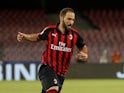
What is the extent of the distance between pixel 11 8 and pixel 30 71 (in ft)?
28.1

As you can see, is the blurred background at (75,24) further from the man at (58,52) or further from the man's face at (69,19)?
the man's face at (69,19)

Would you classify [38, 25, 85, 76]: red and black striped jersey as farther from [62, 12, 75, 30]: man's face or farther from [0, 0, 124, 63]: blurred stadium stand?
[0, 0, 124, 63]: blurred stadium stand

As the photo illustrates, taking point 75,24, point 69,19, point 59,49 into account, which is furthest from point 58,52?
point 75,24

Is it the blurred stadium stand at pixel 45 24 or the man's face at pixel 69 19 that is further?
the blurred stadium stand at pixel 45 24

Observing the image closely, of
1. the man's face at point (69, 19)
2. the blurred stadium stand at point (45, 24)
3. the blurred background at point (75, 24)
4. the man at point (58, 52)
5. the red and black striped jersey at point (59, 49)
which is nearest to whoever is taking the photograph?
the man's face at point (69, 19)

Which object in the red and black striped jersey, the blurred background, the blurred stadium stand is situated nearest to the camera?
the red and black striped jersey

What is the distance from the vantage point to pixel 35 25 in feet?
78.3

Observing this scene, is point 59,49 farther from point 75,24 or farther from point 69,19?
point 75,24

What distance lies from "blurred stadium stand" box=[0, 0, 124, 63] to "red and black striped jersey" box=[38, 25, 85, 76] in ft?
39.3

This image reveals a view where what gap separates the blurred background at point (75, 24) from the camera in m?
20.5

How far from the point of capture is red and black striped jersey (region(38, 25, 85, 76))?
7.43m

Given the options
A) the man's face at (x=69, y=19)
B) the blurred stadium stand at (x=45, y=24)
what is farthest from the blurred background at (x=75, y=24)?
the man's face at (x=69, y=19)

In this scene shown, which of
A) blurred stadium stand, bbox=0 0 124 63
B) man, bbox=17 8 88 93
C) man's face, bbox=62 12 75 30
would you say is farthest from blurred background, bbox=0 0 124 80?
man's face, bbox=62 12 75 30

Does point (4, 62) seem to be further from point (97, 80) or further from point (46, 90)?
point (46, 90)
